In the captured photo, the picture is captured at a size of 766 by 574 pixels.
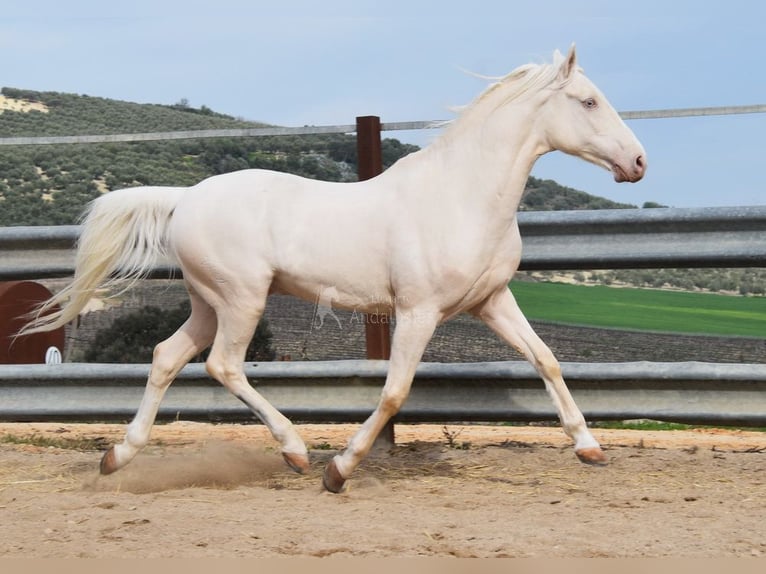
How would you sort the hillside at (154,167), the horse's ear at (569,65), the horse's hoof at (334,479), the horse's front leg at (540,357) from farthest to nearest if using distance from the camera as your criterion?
1. the hillside at (154,167)
2. the horse's front leg at (540,357)
3. the horse's ear at (569,65)
4. the horse's hoof at (334,479)

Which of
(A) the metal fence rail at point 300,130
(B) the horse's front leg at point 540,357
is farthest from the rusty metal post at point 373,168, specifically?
(B) the horse's front leg at point 540,357

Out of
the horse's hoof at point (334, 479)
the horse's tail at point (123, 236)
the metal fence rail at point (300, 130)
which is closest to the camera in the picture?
the horse's hoof at point (334, 479)

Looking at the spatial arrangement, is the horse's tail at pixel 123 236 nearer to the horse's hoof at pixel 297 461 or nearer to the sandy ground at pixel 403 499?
the sandy ground at pixel 403 499

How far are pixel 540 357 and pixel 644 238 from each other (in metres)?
1.11

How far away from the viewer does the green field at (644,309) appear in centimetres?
965

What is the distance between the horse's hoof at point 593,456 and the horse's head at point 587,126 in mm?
1331

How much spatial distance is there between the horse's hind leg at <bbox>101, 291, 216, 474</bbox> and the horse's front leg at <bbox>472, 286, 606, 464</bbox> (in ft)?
4.91

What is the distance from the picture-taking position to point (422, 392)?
6.00 metres

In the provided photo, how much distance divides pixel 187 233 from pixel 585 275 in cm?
665

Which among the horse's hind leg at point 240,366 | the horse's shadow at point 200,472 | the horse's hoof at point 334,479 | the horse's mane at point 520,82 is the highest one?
the horse's mane at point 520,82

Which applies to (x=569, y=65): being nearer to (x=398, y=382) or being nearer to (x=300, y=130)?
(x=398, y=382)

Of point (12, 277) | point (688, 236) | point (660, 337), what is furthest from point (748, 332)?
point (12, 277)

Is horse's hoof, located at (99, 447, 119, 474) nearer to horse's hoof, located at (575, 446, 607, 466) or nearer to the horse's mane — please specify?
horse's hoof, located at (575, 446, 607, 466)

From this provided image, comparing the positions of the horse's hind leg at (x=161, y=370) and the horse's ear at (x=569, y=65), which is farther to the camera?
the horse's hind leg at (x=161, y=370)
